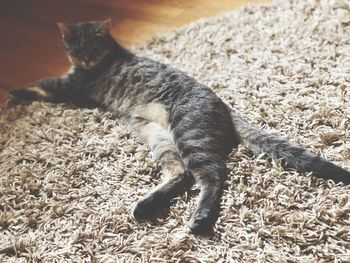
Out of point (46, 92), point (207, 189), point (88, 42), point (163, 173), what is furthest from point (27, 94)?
point (207, 189)

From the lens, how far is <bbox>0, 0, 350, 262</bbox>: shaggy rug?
1.20 m

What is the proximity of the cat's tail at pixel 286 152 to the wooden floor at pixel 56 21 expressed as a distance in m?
1.11

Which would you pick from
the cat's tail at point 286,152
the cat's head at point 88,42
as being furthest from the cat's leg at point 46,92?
the cat's tail at point 286,152

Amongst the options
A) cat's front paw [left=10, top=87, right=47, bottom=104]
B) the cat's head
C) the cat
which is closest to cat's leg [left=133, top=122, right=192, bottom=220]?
the cat

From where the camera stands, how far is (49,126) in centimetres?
176

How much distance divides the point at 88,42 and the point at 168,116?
543 mm

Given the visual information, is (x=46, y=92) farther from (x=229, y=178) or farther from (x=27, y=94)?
(x=229, y=178)

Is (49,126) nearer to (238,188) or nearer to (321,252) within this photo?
(238,188)

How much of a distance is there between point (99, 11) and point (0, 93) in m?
0.92

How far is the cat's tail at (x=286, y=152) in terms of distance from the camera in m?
1.26

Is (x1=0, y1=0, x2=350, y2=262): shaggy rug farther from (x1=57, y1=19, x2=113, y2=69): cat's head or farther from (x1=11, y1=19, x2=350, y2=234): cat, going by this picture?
(x1=57, y1=19, x2=113, y2=69): cat's head

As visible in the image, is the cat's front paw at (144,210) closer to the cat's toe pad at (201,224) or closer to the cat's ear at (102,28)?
the cat's toe pad at (201,224)

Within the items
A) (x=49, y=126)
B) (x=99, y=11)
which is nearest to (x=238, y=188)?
(x=49, y=126)

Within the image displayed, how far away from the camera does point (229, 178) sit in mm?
1387
